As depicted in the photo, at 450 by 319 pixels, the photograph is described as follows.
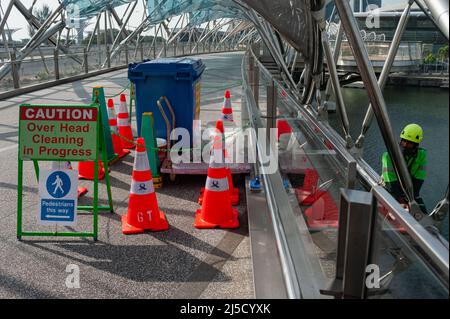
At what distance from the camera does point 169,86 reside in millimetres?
6730

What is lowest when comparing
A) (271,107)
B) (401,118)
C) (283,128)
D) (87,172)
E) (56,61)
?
(401,118)

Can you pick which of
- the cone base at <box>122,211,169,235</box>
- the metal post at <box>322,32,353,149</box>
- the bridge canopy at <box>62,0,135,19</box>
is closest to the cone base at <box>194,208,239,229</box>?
the cone base at <box>122,211,169,235</box>

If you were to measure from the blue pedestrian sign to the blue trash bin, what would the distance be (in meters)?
2.56

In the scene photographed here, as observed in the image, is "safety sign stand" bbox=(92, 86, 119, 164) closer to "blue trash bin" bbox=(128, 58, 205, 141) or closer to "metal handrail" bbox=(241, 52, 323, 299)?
"blue trash bin" bbox=(128, 58, 205, 141)

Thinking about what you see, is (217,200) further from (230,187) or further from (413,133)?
(413,133)

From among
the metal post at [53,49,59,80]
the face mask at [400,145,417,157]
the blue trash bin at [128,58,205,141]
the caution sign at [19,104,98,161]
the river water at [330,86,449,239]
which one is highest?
the metal post at [53,49,59,80]

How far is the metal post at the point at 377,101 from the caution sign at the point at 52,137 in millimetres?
2685

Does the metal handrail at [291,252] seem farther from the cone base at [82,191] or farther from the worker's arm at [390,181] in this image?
the cone base at [82,191]

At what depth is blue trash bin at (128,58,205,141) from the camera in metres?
6.65

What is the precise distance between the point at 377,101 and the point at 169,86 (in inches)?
143

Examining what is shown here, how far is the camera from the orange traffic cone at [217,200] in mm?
4828

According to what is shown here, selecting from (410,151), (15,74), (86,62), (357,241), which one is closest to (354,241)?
(357,241)
